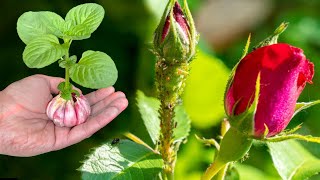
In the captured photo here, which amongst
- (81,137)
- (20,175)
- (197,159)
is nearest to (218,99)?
(197,159)

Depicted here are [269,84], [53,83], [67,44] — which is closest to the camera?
[269,84]

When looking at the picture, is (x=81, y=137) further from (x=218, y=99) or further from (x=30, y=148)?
(x=218, y=99)

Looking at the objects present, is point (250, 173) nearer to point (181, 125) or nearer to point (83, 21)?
point (181, 125)

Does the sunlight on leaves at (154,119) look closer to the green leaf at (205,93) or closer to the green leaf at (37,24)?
the green leaf at (205,93)

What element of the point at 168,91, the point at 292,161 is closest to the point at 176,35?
the point at 168,91

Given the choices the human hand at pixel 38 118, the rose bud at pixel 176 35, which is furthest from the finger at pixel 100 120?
the rose bud at pixel 176 35

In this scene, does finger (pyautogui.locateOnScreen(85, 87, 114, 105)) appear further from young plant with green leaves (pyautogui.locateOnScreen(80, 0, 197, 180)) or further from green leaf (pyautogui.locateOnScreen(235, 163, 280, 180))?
green leaf (pyautogui.locateOnScreen(235, 163, 280, 180))

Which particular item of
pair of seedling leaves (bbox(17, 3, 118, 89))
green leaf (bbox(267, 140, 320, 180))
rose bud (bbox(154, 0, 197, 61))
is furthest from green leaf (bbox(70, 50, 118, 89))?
green leaf (bbox(267, 140, 320, 180))
